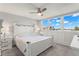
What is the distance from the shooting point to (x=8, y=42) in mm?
3430

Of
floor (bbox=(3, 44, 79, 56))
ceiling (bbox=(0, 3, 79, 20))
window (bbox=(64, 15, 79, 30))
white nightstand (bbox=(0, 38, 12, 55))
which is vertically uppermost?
ceiling (bbox=(0, 3, 79, 20))

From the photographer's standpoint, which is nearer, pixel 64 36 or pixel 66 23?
pixel 64 36

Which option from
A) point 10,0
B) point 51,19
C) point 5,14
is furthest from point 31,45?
point 51,19

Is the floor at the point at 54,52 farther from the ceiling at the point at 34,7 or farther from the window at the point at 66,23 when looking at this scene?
the ceiling at the point at 34,7

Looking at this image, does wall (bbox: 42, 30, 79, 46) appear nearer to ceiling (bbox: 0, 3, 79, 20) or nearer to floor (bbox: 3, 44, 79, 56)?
floor (bbox: 3, 44, 79, 56)

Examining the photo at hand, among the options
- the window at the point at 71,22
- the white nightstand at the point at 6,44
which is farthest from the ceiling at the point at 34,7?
the white nightstand at the point at 6,44

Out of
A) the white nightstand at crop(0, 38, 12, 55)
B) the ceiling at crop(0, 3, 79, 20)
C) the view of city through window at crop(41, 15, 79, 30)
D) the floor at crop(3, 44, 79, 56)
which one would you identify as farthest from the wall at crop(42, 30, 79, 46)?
the white nightstand at crop(0, 38, 12, 55)

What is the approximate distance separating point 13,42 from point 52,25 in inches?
115

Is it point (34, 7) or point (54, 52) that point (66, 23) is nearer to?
point (54, 52)

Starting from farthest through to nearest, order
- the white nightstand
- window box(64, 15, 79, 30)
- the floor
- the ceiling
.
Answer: window box(64, 15, 79, 30), the white nightstand, the floor, the ceiling

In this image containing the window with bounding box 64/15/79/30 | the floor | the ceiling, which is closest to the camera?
the ceiling

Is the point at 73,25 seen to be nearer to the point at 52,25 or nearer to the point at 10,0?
the point at 52,25

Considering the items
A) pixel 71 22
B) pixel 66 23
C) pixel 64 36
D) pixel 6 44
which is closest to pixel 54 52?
pixel 64 36

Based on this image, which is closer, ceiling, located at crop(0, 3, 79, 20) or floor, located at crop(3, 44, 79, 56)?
ceiling, located at crop(0, 3, 79, 20)
